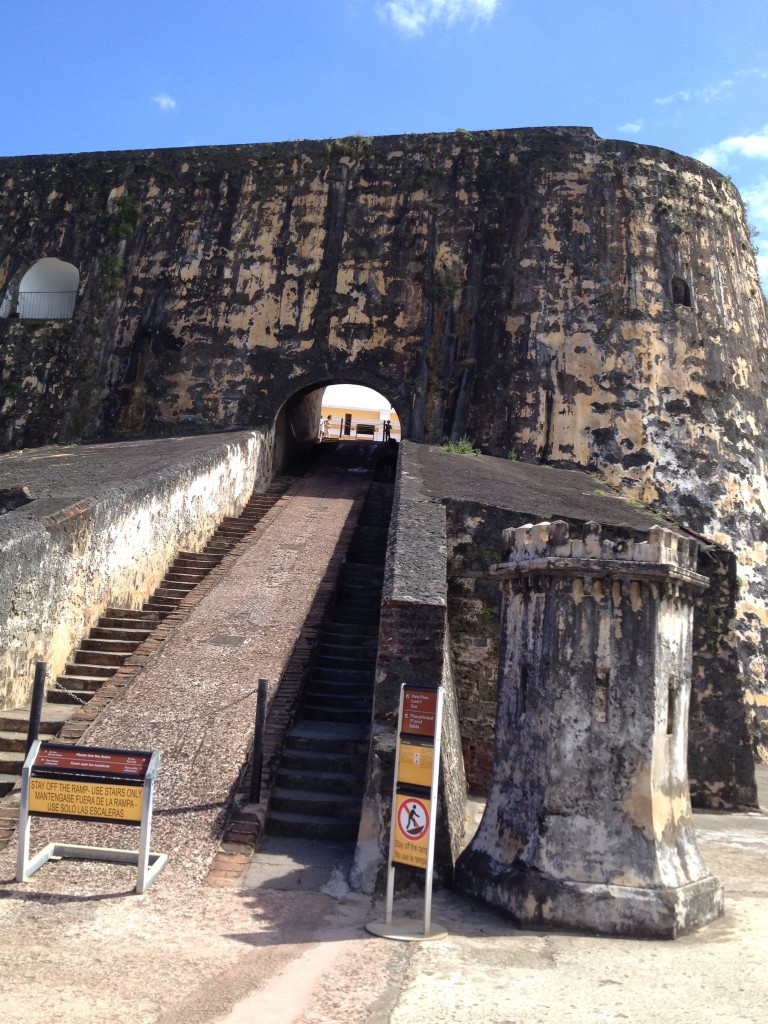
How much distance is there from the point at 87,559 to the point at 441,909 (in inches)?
176

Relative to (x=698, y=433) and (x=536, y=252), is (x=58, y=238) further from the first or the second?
(x=698, y=433)

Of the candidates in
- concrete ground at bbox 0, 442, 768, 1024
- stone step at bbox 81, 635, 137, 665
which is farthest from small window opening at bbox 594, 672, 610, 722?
Answer: stone step at bbox 81, 635, 137, 665

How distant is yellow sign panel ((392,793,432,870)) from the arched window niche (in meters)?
14.6

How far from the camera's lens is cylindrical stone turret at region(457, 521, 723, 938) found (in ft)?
16.7

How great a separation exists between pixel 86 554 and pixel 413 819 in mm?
4322

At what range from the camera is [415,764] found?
5148 millimetres

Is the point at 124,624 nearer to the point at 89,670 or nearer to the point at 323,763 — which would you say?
the point at 89,670

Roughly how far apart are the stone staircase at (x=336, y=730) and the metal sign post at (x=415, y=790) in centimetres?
104

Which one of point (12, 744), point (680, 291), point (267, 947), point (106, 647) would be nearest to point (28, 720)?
point (12, 744)

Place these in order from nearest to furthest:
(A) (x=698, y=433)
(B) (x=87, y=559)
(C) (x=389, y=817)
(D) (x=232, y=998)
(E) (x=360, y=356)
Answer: (D) (x=232, y=998), (C) (x=389, y=817), (B) (x=87, y=559), (A) (x=698, y=433), (E) (x=360, y=356)

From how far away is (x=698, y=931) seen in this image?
5156 millimetres

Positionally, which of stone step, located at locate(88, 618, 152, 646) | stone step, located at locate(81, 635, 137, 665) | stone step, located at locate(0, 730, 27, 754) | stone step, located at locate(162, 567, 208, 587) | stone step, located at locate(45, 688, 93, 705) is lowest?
stone step, located at locate(0, 730, 27, 754)

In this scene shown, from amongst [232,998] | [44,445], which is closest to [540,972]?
[232,998]

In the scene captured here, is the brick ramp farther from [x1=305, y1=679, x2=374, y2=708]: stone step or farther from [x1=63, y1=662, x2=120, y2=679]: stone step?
[x1=63, y1=662, x2=120, y2=679]: stone step
